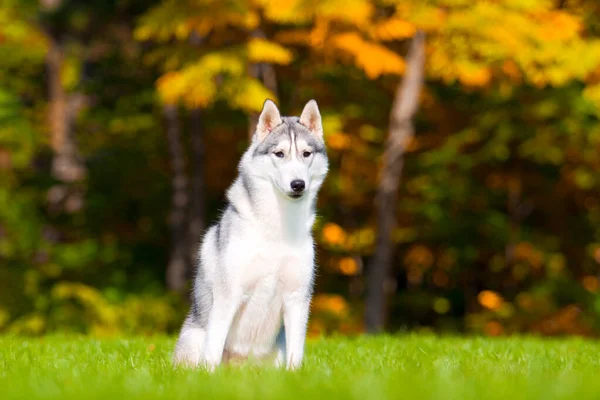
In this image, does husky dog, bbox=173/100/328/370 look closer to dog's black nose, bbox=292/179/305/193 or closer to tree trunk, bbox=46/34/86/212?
dog's black nose, bbox=292/179/305/193

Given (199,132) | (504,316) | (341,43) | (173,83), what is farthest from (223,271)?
(504,316)

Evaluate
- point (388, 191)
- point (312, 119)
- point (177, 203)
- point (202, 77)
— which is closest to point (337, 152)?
point (177, 203)

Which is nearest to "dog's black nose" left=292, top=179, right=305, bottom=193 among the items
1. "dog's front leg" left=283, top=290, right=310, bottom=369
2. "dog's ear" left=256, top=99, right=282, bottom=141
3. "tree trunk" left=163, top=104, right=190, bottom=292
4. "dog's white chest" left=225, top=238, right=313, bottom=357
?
"dog's white chest" left=225, top=238, right=313, bottom=357

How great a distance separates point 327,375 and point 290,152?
61.4 inches

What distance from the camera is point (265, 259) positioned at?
20.0 ft

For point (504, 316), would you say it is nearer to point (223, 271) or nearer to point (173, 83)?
point (173, 83)

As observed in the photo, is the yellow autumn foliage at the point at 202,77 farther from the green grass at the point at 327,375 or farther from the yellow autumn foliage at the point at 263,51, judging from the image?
the green grass at the point at 327,375

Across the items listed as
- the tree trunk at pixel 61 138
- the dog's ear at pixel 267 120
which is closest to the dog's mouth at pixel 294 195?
the dog's ear at pixel 267 120

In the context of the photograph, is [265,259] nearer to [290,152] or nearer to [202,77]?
[290,152]

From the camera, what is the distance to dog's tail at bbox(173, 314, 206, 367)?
20.8 ft

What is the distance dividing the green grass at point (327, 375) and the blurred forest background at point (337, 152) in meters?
6.00

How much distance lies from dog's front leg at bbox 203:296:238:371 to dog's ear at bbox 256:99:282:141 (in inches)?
46.8

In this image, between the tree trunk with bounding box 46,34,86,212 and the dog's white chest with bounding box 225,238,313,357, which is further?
the tree trunk with bounding box 46,34,86,212

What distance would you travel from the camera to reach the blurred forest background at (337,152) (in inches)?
528
